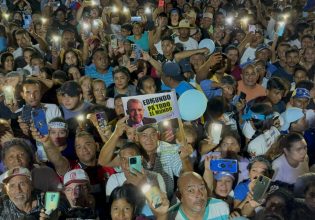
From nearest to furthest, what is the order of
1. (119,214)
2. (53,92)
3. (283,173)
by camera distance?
1. (119,214)
2. (283,173)
3. (53,92)

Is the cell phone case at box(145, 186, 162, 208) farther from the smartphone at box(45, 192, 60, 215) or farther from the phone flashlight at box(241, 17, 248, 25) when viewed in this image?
the phone flashlight at box(241, 17, 248, 25)

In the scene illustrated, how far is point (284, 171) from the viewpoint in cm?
465

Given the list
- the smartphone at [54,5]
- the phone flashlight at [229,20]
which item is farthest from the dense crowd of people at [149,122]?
the smartphone at [54,5]

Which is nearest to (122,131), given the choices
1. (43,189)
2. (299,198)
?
(43,189)

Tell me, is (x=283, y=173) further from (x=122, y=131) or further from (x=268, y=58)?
(x=268, y=58)

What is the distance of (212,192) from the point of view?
168 inches

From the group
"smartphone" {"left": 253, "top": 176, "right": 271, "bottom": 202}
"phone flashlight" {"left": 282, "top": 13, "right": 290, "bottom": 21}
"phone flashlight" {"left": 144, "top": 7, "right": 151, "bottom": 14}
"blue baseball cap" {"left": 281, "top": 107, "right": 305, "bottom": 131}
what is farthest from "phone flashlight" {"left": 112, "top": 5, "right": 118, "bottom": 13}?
"smartphone" {"left": 253, "top": 176, "right": 271, "bottom": 202}

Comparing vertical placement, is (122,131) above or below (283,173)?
above

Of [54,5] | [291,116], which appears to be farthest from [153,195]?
[54,5]

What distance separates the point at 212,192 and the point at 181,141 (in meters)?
0.68

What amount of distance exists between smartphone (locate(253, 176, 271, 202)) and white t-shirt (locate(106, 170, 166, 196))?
798 millimetres

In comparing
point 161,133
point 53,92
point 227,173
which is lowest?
point 227,173

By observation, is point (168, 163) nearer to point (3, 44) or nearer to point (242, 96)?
point (242, 96)

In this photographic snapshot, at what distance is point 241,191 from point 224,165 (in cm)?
36
